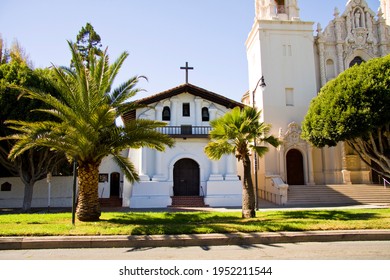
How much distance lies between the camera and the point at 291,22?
1176 inches

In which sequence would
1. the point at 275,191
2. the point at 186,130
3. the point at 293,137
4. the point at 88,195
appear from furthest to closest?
the point at 293,137, the point at 275,191, the point at 186,130, the point at 88,195

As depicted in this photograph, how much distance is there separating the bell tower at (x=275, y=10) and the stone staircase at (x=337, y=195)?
51.8 ft

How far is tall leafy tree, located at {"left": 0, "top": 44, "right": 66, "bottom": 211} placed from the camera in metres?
18.7

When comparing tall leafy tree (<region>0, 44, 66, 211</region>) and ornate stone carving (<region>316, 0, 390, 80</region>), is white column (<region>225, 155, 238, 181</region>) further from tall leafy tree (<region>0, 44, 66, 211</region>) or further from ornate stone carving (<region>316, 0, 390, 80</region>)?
ornate stone carving (<region>316, 0, 390, 80</region>)

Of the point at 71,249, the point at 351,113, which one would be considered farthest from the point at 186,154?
the point at 71,249

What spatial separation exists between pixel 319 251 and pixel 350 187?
19134 millimetres

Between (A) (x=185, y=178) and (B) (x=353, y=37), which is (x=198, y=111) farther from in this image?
(B) (x=353, y=37)

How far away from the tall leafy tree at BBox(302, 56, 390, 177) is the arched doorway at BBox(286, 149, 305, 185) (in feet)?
24.6

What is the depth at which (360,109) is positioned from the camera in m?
18.4

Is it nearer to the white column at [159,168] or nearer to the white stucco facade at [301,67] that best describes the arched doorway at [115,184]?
the white column at [159,168]

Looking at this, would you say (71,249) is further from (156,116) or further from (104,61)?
(156,116)

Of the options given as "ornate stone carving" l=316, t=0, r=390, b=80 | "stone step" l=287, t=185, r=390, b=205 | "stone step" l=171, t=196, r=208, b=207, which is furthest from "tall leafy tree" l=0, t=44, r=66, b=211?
"ornate stone carving" l=316, t=0, r=390, b=80

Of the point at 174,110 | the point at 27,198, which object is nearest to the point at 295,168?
the point at 174,110

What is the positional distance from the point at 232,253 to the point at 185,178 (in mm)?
15401
